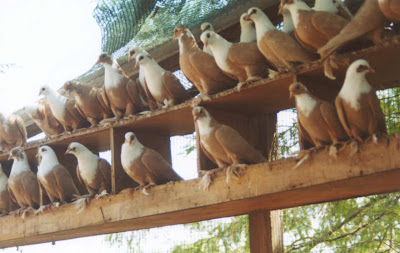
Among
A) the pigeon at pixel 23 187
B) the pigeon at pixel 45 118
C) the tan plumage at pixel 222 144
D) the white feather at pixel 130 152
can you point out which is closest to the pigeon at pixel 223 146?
the tan plumage at pixel 222 144

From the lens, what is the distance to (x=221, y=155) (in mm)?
3125

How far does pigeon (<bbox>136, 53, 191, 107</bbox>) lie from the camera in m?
3.52

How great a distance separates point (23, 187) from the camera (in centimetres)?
406

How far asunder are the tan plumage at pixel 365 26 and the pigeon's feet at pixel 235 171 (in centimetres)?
68

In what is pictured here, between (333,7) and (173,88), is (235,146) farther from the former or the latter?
(333,7)

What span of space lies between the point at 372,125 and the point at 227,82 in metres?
0.97

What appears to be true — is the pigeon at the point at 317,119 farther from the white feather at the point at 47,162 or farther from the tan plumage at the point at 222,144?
the white feather at the point at 47,162

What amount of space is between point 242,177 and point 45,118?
170 cm

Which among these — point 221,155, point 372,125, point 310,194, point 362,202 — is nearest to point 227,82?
point 221,155

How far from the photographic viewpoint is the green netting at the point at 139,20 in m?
4.05

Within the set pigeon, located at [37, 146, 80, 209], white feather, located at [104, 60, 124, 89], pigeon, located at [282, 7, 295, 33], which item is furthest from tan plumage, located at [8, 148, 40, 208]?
pigeon, located at [282, 7, 295, 33]

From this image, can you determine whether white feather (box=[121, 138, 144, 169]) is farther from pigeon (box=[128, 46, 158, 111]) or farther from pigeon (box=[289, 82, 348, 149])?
pigeon (box=[289, 82, 348, 149])

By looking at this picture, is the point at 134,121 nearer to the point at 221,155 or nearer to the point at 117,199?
the point at 117,199

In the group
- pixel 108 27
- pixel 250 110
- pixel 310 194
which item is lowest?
pixel 310 194
